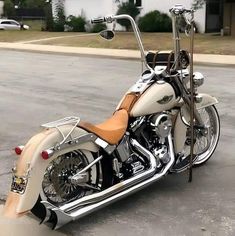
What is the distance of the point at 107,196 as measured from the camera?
4430 mm

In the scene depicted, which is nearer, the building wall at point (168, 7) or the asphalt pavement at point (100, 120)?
the asphalt pavement at point (100, 120)

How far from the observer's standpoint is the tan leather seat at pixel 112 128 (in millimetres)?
4438

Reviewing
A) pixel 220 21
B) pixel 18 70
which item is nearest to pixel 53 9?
pixel 220 21

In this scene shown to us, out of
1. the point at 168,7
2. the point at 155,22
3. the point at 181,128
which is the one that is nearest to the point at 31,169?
the point at 181,128

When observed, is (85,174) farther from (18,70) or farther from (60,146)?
(18,70)

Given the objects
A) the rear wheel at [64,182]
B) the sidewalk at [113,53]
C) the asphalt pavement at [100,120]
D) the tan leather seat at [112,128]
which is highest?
the tan leather seat at [112,128]

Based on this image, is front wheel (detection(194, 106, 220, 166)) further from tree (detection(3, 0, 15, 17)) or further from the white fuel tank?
tree (detection(3, 0, 15, 17))

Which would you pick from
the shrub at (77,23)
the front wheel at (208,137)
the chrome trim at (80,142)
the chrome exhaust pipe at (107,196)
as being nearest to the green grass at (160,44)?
the shrub at (77,23)

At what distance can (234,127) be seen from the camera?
786cm

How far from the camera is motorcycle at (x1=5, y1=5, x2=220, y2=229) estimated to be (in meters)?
4.03

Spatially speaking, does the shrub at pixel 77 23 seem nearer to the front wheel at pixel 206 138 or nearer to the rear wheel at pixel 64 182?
the front wheel at pixel 206 138

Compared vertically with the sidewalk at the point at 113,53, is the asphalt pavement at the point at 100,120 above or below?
above

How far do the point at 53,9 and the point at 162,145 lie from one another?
38.1 meters

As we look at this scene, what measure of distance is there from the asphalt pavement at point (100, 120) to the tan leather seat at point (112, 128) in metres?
0.70
